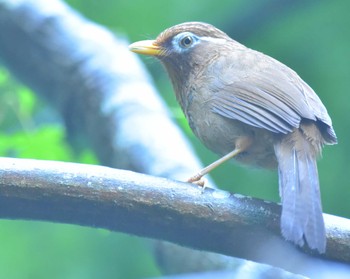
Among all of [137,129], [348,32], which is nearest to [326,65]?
[348,32]

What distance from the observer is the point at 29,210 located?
2906 millimetres

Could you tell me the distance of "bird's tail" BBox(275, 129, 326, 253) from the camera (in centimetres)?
287

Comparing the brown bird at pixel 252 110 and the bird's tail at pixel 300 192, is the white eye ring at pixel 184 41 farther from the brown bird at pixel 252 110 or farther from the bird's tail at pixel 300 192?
the bird's tail at pixel 300 192

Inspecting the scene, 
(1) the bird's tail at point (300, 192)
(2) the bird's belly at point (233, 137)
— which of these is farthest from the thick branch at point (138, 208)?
(2) the bird's belly at point (233, 137)

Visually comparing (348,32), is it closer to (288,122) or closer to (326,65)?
(326,65)

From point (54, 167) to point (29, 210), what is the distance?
0.55 ft

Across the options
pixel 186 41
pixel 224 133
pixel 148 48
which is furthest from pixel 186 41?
pixel 224 133

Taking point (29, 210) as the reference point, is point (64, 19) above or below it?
above

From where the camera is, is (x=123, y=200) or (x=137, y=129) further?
(x=137, y=129)

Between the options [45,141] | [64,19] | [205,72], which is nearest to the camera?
[205,72]

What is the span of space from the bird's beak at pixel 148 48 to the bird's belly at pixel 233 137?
517 millimetres

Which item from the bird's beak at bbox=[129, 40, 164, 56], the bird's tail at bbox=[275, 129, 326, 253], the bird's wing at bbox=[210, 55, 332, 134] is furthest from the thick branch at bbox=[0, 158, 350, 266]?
the bird's beak at bbox=[129, 40, 164, 56]

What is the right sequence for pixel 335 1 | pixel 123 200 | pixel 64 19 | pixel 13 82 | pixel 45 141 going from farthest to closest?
pixel 335 1 < pixel 64 19 < pixel 13 82 < pixel 45 141 < pixel 123 200

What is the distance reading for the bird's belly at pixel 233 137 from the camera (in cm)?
373
